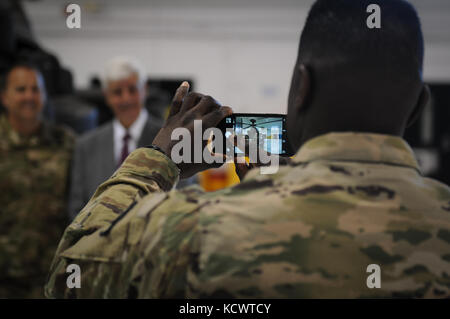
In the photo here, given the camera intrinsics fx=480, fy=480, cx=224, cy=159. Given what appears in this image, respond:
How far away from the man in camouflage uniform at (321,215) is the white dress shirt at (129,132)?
869 millimetres

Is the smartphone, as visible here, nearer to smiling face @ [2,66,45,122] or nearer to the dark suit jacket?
the dark suit jacket

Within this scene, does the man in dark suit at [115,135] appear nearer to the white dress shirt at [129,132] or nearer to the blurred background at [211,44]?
the white dress shirt at [129,132]

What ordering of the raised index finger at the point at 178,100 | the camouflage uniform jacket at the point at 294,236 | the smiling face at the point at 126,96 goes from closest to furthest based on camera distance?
the camouflage uniform jacket at the point at 294,236 < the raised index finger at the point at 178,100 < the smiling face at the point at 126,96

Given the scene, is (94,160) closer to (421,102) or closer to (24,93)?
(24,93)

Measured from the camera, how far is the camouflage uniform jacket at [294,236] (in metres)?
0.50

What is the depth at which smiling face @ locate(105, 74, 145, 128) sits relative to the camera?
1.54 m

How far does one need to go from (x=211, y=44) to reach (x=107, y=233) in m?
6.24

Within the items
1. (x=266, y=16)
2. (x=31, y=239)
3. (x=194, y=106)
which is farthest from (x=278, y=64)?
(x=194, y=106)

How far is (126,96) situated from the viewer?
1.56 m

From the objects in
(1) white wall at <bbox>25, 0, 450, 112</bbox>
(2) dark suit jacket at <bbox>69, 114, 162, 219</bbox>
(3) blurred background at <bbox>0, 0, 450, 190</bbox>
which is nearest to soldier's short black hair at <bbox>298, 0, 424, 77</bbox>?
(2) dark suit jacket at <bbox>69, 114, 162, 219</bbox>

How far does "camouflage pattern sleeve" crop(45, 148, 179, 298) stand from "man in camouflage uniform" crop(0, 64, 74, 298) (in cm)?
127

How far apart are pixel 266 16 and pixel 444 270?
5.73 metres

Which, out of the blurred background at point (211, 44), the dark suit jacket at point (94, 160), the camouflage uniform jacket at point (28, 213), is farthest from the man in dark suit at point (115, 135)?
the blurred background at point (211, 44)
